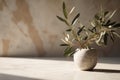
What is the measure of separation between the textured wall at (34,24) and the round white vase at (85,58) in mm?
680

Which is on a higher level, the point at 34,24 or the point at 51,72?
the point at 34,24

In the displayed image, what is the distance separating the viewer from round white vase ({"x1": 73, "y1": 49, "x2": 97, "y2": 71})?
1443 millimetres

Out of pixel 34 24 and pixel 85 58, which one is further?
pixel 34 24

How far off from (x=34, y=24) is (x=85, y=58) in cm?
76

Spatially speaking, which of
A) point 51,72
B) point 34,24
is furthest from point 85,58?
point 34,24

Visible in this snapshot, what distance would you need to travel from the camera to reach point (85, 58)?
1.44 meters

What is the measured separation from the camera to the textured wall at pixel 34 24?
2.05 m

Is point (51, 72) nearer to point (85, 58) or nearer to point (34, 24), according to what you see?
point (85, 58)

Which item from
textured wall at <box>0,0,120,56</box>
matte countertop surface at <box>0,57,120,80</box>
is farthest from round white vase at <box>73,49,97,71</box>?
textured wall at <box>0,0,120,56</box>

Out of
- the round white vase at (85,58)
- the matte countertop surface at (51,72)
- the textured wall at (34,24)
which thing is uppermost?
the textured wall at (34,24)

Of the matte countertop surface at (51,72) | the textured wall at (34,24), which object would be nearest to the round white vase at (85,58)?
the matte countertop surface at (51,72)

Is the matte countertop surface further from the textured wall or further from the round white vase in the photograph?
the textured wall

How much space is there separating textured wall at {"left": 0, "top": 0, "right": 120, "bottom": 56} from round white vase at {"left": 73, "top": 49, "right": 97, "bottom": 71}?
2.23ft

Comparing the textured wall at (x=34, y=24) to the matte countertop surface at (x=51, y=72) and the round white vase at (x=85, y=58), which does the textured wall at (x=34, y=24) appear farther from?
the round white vase at (x=85, y=58)
